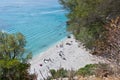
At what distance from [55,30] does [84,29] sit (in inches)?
884

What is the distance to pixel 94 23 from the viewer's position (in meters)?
23.7

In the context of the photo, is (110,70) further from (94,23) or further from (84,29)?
(84,29)

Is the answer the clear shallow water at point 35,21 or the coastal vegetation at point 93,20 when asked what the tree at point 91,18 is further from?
the clear shallow water at point 35,21

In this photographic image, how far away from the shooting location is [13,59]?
19.9 metres

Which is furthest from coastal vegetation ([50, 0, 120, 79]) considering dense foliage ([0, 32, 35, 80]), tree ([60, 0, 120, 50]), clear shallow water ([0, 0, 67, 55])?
clear shallow water ([0, 0, 67, 55])

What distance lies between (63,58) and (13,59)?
12202mm

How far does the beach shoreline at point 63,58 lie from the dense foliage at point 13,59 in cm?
349

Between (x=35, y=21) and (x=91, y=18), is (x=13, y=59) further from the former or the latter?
(x=35, y=21)

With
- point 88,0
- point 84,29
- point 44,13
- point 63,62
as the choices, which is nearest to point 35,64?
point 63,62

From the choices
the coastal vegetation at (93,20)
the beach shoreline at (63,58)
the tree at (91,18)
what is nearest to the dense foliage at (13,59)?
the coastal vegetation at (93,20)

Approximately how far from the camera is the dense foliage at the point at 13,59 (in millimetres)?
18028

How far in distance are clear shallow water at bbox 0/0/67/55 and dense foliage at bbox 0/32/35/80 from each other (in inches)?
555

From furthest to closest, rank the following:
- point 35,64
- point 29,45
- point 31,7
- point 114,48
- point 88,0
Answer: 1. point 31,7
2. point 29,45
3. point 35,64
4. point 88,0
5. point 114,48

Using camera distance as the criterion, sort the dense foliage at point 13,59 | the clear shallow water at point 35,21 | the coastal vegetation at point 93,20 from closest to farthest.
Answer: the dense foliage at point 13,59, the coastal vegetation at point 93,20, the clear shallow water at point 35,21
